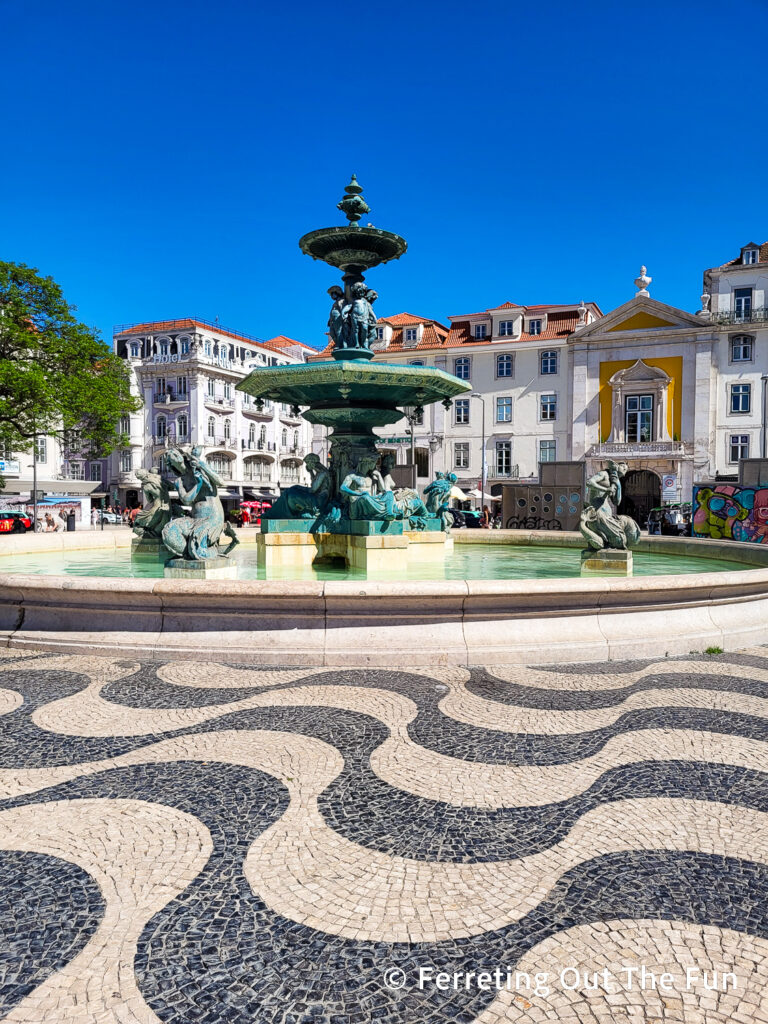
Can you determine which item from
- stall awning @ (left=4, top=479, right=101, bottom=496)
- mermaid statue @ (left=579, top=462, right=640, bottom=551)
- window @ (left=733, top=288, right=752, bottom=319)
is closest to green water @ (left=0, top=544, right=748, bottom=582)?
mermaid statue @ (left=579, top=462, right=640, bottom=551)

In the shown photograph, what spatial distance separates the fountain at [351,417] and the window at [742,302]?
1381 inches

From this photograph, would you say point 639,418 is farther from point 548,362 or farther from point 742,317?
point 742,317

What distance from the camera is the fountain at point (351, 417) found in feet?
31.8

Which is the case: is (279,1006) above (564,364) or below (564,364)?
below

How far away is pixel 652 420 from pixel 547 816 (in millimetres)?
40635

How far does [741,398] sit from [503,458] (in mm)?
14777

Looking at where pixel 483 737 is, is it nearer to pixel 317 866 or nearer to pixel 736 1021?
pixel 317 866

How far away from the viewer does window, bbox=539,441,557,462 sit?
142 feet

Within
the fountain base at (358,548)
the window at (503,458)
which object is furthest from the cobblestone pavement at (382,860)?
the window at (503,458)

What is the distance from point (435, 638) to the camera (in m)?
5.88

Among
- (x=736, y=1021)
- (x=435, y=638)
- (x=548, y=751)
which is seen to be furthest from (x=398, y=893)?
(x=435, y=638)

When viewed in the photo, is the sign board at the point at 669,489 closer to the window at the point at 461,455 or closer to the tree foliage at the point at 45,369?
the window at the point at 461,455

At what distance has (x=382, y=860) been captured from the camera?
2709 mm

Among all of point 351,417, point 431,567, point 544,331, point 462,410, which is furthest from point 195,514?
point 544,331
